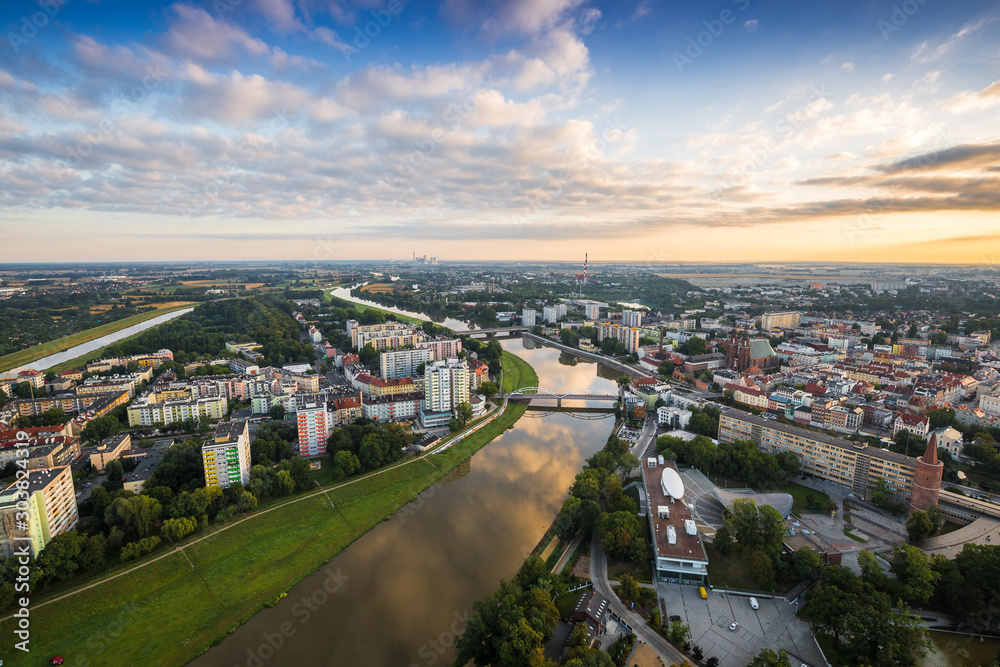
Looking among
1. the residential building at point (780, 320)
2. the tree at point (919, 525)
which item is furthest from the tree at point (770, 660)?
the residential building at point (780, 320)

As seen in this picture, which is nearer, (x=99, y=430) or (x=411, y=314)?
(x=99, y=430)

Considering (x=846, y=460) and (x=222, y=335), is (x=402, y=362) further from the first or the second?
(x=846, y=460)

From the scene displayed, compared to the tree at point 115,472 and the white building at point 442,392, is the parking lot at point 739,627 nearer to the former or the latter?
the white building at point 442,392

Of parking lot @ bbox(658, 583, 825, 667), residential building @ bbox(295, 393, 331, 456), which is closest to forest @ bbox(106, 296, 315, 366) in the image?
residential building @ bbox(295, 393, 331, 456)

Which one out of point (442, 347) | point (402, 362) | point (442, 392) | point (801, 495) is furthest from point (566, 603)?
point (442, 347)

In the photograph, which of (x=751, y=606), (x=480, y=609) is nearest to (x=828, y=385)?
(x=751, y=606)

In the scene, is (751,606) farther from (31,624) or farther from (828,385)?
(828,385)
